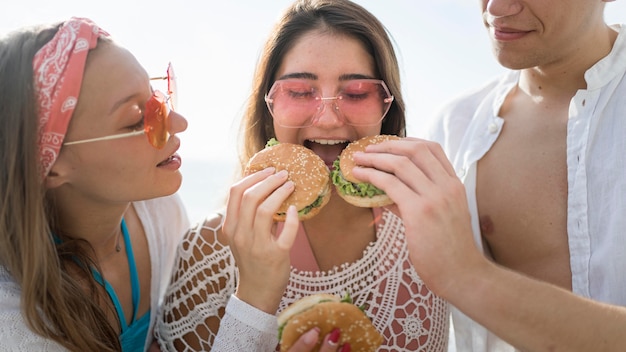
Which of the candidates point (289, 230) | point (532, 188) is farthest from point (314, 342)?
point (532, 188)

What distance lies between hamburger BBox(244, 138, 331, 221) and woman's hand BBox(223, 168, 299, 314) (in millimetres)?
209

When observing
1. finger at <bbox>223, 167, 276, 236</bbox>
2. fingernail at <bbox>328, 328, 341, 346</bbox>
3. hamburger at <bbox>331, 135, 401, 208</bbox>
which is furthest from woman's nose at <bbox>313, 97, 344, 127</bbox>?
fingernail at <bbox>328, 328, 341, 346</bbox>

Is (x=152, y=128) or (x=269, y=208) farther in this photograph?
(x=152, y=128)

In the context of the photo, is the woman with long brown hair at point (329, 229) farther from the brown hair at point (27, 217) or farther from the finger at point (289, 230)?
the brown hair at point (27, 217)

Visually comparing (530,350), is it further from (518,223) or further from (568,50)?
(568,50)

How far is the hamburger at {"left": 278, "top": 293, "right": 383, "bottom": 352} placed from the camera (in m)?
2.55

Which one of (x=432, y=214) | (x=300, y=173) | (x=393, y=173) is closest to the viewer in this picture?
(x=432, y=214)

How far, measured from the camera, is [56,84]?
2.62 m

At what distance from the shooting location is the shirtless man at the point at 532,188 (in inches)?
96.3

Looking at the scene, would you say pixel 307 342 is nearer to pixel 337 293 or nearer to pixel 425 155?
pixel 337 293

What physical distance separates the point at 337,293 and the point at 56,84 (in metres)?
1.94

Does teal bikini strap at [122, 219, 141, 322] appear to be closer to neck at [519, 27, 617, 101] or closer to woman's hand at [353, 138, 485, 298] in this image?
woman's hand at [353, 138, 485, 298]

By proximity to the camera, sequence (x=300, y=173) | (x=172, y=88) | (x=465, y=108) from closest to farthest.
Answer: (x=300, y=173), (x=172, y=88), (x=465, y=108)

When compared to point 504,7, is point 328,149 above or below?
below
